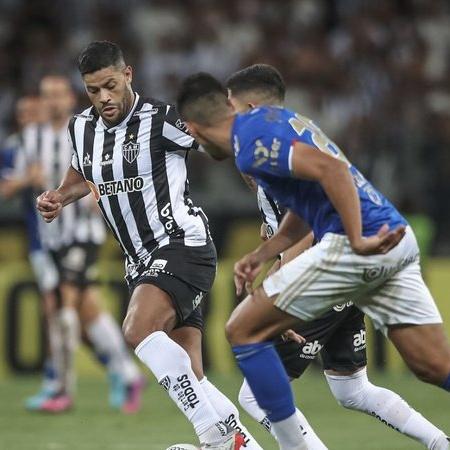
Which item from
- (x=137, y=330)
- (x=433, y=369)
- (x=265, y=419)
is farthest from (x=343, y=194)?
(x=265, y=419)

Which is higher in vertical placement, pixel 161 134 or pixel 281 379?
pixel 161 134

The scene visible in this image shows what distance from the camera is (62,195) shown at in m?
7.44

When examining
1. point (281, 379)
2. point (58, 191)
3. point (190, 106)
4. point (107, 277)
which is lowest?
point (107, 277)

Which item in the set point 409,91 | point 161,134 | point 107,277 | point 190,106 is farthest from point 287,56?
point 190,106

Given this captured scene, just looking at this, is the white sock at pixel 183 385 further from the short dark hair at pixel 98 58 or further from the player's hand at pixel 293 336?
the short dark hair at pixel 98 58

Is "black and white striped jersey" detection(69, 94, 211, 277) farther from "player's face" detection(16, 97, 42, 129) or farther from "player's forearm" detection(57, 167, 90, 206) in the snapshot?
"player's face" detection(16, 97, 42, 129)

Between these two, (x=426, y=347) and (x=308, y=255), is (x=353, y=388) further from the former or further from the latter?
(x=308, y=255)

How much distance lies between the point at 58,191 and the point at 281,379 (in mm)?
1992

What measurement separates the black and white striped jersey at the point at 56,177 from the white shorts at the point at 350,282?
503 centimetres

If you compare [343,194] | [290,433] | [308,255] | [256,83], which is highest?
[256,83]

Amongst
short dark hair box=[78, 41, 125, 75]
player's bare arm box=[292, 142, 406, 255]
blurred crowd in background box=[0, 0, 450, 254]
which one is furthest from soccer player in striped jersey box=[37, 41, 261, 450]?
blurred crowd in background box=[0, 0, 450, 254]

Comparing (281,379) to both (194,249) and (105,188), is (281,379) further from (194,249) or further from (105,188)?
(105,188)

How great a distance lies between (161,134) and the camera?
7.36m

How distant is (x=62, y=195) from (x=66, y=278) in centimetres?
368
